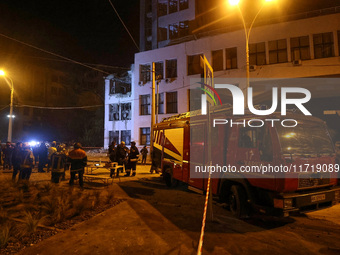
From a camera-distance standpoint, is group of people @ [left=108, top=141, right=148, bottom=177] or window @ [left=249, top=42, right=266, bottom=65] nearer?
group of people @ [left=108, top=141, right=148, bottom=177]

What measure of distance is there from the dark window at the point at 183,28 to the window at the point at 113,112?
12.8m

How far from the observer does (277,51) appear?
20062 mm

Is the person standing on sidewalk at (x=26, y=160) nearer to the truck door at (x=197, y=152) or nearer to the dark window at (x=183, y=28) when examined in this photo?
the truck door at (x=197, y=152)

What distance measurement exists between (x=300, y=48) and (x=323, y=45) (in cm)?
164

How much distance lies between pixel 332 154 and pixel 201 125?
3430 mm

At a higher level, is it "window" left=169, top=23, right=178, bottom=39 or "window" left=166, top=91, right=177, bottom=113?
"window" left=169, top=23, right=178, bottom=39

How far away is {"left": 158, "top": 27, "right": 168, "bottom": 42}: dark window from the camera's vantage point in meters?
30.3

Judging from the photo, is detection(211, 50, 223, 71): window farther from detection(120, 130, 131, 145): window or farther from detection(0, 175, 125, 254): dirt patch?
detection(0, 175, 125, 254): dirt patch

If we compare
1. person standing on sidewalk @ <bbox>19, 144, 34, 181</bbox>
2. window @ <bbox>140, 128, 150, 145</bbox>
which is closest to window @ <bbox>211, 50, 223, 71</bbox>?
window @ <bbox>140, 128, 150, 145</bbox>

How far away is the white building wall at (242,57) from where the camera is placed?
60.6 feet

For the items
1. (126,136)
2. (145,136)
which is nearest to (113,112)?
(126,136)

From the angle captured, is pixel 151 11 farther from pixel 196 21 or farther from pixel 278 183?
pixel 278 183

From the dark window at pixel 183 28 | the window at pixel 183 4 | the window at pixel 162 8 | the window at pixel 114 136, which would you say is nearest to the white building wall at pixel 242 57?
the dark window at pixel 183 28

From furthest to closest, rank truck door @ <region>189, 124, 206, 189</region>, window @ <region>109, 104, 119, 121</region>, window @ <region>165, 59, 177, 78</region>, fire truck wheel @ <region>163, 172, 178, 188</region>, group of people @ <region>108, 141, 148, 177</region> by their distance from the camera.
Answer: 1. window @ <region>109, 104, 119, 121</region>
2. window @ <region>165, 59, 177, 78</region>
3. group of people @ <region>108, 141, 148, 177</region>
4. fire truck wheel @ <region>163, 172, 178, 188</region>
5. truck door @ <region>189, 124, 206, 189</region>
